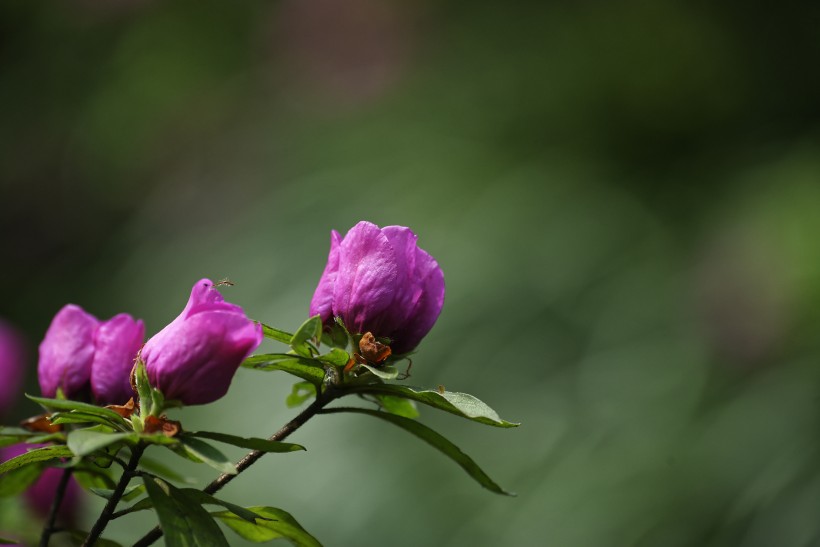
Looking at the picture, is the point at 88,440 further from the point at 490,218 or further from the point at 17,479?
the point at 490,218

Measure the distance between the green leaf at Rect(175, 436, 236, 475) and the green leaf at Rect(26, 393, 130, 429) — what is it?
0.03 m

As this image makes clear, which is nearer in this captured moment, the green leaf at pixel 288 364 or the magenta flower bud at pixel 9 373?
the green leaf at pixel 288 364

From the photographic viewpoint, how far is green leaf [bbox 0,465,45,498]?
1.65ft

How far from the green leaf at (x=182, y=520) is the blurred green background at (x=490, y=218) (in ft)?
3.63

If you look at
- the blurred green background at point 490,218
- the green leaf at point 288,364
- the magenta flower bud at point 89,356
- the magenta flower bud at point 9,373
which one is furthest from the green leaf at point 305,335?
the blurred green background at point 490,218

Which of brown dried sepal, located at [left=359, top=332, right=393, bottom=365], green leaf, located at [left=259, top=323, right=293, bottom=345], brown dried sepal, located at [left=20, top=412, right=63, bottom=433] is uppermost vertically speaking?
brown dried sepal, located at [left=359, top=332, right=393, bottom=365]

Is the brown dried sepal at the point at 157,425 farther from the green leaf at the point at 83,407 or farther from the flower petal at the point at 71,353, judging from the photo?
the flower petal at the point at 71,353

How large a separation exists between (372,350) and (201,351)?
0.24 feet

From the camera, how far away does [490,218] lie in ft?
7.81

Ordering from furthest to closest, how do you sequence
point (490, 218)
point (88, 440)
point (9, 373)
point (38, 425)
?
point (490, 218), point (9, 373), point (38, 425), point (88, 440)

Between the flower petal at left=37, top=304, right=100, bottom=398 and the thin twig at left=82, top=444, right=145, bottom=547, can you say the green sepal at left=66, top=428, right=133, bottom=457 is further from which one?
the flower petal at left=37, top=304, right=100, bottom=398

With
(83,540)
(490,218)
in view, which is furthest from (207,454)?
(490,218)

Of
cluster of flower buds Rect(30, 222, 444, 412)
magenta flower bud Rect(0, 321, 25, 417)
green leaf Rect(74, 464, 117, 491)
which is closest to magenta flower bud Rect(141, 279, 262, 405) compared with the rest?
cluster of flower buds Rect(30, 222, 444, 412)

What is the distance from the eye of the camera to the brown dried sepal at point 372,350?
43 centimetres
